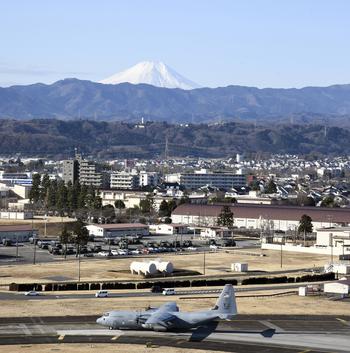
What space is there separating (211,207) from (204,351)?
12748cm

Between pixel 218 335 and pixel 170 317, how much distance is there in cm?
373

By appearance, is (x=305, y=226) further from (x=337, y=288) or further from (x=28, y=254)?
(x=337, y=288)

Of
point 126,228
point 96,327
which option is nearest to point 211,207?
point 126,228

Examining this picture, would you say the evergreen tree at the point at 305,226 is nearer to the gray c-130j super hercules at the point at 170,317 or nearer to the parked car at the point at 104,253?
the parked car at the point at 104,253

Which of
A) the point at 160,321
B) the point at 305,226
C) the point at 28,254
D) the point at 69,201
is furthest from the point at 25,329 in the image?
the point at 69,201

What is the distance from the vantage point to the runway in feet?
201

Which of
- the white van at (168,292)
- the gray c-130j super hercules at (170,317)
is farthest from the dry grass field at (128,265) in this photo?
the gray c-130j super hercules at (170,317)

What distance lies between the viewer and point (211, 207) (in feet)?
613

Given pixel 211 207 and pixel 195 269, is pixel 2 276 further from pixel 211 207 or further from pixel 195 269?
pixel 211 207

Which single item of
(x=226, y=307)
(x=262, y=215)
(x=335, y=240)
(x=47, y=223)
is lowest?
(x=226, y=307)

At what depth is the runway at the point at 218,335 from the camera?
201 feet

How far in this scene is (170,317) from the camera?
2522 inches

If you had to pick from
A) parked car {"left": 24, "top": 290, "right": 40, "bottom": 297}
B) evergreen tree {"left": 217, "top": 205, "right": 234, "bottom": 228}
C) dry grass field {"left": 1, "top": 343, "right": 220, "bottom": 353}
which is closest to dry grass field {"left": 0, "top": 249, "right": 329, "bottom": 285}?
parked car {"left": 24, "top": 290, "right": 40, "bottom": 297}

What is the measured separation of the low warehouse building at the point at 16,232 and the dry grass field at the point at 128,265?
24410 millimetres
